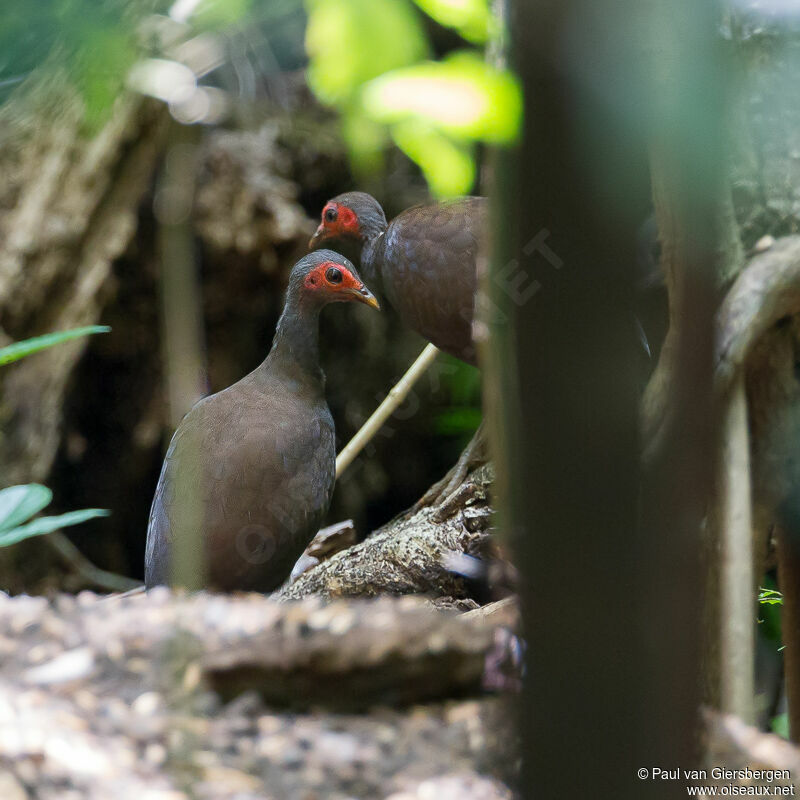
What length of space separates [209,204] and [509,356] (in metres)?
3.79

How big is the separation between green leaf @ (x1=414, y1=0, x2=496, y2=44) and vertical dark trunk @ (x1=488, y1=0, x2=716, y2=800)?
0.11 meters

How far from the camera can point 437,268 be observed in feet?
10.1

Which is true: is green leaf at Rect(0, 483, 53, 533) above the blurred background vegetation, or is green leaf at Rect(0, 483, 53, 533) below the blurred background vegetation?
below

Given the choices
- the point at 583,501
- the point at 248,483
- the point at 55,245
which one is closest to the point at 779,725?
the point at 248,483

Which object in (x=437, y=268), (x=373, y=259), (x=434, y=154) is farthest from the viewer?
(x=373, y=259)

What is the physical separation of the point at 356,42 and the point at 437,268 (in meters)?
2.61

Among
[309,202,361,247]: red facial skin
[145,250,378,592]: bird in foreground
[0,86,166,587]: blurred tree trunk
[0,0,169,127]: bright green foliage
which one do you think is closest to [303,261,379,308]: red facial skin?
[145,250,378,592]: bird in foreground

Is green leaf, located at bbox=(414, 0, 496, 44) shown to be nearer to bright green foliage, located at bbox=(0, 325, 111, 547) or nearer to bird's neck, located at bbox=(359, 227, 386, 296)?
bright green foliage, located at bbox=(0, 325, 111, 547)

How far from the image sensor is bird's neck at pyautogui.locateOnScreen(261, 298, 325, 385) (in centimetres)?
297

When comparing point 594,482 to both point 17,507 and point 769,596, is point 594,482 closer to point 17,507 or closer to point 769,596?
point 17,507

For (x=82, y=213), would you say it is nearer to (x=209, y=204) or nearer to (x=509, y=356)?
(x=209, y=204)

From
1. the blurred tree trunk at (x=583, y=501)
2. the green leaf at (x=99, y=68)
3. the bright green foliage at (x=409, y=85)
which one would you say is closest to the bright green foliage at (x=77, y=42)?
the green leaf at (x=99, y=68)

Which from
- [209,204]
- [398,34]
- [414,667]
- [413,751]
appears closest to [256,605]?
[414,667]

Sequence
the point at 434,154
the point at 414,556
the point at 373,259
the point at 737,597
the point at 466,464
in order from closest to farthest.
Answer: the point at 434,154 → the point at 737,597 → the point at 414,556 → the point at 466,464 → the point at 373,259
